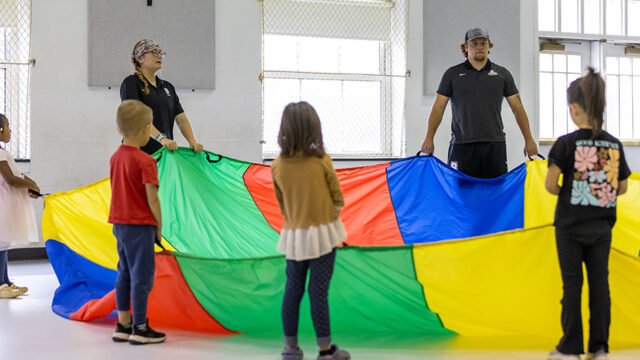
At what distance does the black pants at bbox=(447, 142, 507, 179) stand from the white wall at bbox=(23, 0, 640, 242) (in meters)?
2.08

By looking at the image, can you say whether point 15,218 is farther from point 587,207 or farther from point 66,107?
point 587,207

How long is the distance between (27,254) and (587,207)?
14.0 ft

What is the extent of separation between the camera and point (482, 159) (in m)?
3.25

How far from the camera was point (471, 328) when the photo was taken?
2312mm

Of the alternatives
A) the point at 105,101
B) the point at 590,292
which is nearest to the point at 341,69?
the point at 105,101

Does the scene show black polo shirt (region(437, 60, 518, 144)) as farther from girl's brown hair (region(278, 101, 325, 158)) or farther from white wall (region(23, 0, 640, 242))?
white wall (region(23, 0, 640, 242))

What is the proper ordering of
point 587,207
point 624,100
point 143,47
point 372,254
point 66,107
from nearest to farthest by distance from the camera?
point 587,207
point 372,254
point 143,47
point 66,107
point 624,100

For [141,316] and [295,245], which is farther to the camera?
[141,316]

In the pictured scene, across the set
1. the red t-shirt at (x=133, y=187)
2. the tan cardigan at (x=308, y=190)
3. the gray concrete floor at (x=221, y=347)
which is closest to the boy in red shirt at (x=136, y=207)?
the red t-shirt at (x=133, y=187)

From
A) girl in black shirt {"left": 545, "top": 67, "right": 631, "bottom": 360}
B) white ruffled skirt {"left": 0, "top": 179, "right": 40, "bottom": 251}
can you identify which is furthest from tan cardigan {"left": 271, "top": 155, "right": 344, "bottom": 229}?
white ruffled skirt {"left": 0, "top": 179, "right": 40, "bottom": 251}

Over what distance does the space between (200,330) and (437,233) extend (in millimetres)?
1272

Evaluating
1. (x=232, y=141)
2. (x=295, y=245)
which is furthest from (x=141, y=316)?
(x=232, y=141)

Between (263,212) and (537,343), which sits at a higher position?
(263,212)

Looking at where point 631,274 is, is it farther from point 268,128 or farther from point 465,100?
point 268,128
